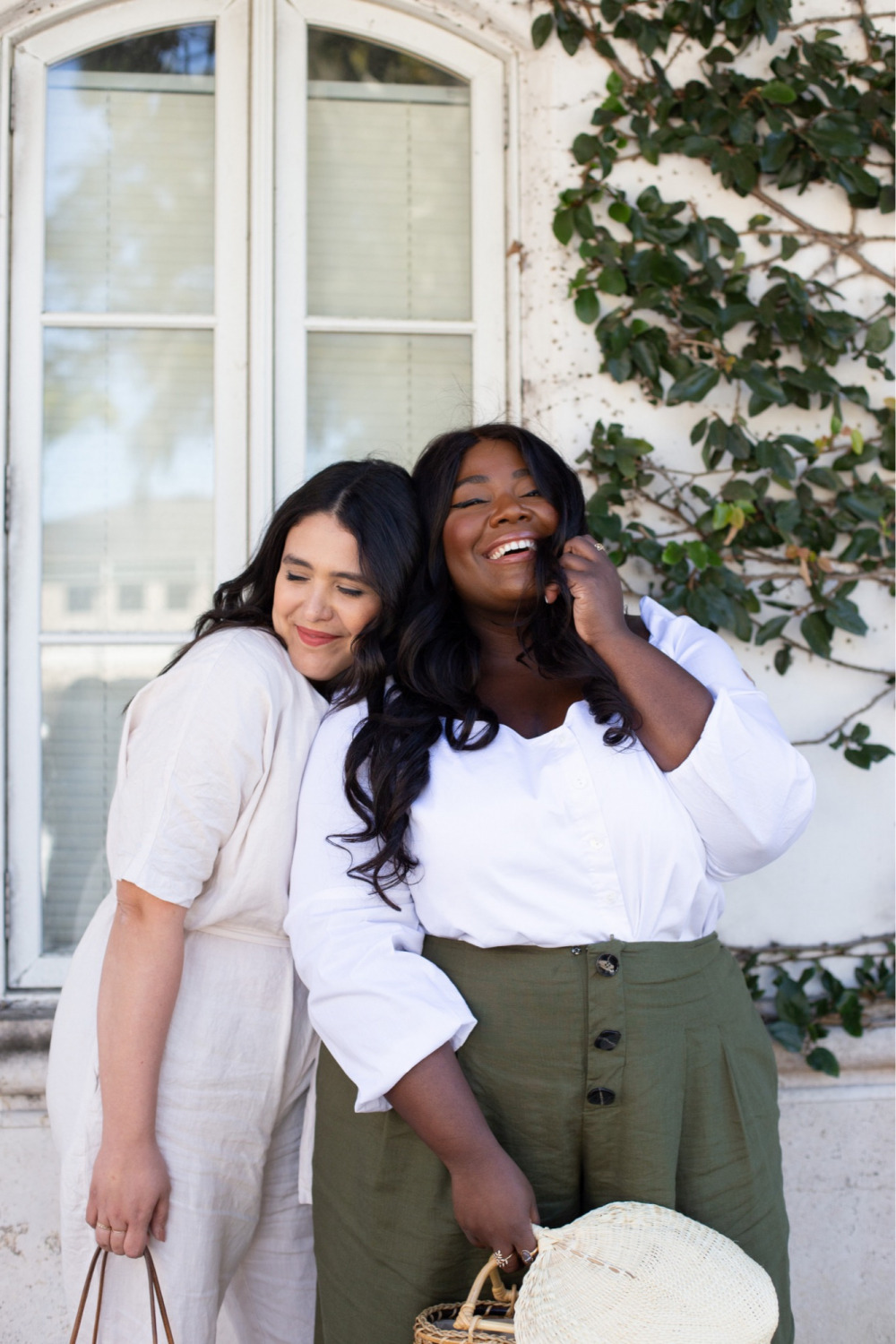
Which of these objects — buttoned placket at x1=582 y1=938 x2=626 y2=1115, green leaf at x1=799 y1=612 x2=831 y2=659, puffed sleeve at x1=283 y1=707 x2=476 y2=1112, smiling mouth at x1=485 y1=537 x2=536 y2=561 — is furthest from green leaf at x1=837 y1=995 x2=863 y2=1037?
smiling mouth at x1=485 y1=537 x2=536 y2=561

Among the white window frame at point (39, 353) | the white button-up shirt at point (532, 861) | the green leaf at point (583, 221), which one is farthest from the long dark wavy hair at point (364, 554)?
the green leaf at point (583, 221)

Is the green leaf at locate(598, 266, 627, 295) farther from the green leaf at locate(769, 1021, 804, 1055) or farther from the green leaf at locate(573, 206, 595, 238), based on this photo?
the green leaf at locate(769, 1021, 804, 1055)

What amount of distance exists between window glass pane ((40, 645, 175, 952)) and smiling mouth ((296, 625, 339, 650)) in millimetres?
882

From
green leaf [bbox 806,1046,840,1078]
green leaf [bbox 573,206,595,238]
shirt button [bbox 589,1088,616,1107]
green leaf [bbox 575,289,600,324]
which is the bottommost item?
green leaf [bbox 806,1046,840,1078]

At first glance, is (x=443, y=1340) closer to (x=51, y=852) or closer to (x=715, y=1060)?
(x=715, y=1060)

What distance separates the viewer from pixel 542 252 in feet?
7.81

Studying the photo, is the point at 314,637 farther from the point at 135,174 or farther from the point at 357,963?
the point at 135,174

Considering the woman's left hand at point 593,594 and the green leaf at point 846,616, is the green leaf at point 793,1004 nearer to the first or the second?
the green leaf at point 846,616

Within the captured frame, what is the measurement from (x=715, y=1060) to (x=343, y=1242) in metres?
0.62


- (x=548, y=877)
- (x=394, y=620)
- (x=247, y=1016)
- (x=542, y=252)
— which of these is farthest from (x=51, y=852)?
(x=542, y=252)

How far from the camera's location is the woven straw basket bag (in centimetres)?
112

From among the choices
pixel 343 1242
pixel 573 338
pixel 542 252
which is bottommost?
pixel 343 1242

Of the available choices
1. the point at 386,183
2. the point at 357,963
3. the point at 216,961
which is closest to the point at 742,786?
→ the point at 357,963

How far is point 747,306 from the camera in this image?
7.57 feet
